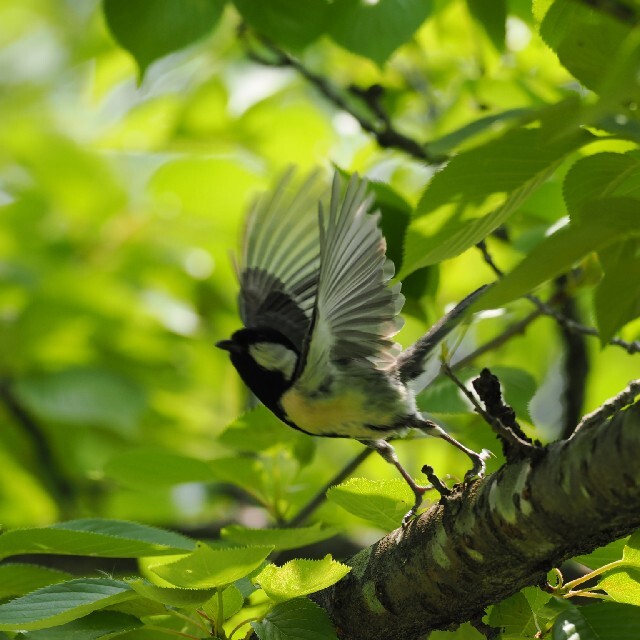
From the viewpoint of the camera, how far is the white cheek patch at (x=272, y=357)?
2.58m

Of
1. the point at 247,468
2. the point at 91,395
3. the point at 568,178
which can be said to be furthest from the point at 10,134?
the point at 568,178

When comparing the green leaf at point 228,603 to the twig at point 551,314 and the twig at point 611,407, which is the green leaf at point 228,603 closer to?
the twig at point 611,407

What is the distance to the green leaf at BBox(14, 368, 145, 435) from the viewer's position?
392 cm

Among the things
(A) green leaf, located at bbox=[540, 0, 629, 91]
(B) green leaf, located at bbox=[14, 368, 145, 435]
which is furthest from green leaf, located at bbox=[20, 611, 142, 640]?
(B) green leaf, located at bbox=[14, 368, 145, 435]

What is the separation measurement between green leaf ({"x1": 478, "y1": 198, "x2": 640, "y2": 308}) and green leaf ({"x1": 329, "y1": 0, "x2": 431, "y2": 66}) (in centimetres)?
131

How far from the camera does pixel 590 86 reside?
1.32 metres

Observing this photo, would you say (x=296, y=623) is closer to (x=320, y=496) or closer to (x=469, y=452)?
(x=469, y=452)

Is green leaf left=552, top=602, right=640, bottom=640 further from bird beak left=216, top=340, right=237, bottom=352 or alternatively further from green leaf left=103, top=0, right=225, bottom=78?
green leaf left=103, top=0, right=225, bottom=78

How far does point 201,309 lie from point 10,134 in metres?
1.46

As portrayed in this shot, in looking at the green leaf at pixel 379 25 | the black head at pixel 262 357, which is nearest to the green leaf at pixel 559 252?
the green leaf at pixel 379 25

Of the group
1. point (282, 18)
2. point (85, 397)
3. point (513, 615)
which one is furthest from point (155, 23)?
point (85, 397)

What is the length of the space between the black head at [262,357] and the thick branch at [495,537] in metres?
0.88

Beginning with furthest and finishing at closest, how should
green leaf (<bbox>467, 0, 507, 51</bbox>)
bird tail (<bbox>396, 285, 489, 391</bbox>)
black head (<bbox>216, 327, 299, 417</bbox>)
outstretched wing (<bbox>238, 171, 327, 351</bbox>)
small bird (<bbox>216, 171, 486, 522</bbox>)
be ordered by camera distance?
outstretched wing (<bbox>238, 171, 327, 351</bbox>) → black head (<bbox>216, 327, 299, 417</bbox>) → bird tail (<bbox>396, 285, 489, 391</bbox>) → green leaf (<bbox>467, 0, 507, 51</bbox>) → small bird (<bbox>216, 171, 486, 522</bbox>)

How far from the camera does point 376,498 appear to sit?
65.8 inches
